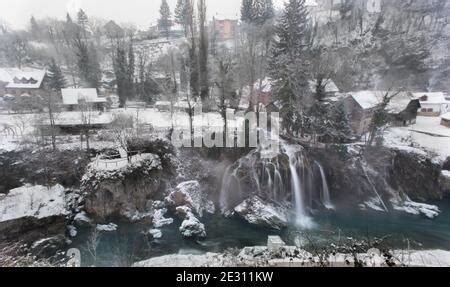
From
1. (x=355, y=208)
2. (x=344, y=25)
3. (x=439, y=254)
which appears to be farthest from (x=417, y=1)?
(x=439, y=254)

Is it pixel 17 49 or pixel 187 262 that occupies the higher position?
pixel 17 49

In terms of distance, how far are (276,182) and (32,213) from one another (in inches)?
504

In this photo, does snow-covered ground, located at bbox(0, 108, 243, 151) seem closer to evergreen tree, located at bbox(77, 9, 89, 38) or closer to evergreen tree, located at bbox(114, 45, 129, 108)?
evergreen tree, located at bbox(114, 45, 129, 108)

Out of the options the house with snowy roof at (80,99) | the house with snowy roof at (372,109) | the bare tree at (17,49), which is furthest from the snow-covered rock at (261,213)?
the bare tree at (17,49)

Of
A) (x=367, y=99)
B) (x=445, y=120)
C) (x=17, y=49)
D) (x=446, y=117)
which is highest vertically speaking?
(x=17, y=49)

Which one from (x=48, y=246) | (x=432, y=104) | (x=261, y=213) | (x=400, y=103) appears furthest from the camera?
(x=432, y=104)

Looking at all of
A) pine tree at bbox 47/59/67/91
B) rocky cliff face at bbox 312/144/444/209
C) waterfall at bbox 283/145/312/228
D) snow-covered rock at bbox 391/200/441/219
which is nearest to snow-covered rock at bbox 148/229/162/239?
waterfall at bbox 283/145/312/228

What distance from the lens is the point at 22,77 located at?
2616 cm

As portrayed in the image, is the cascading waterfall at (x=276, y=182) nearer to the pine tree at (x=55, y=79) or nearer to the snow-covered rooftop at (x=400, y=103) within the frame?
the snow-covered rooftop at (x=400, y=103)

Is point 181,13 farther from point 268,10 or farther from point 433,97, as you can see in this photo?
point 433,97

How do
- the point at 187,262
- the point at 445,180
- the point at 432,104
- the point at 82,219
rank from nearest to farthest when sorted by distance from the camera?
the point at 187,262
the point at 82,219
the point at 445,180
the point at 432,104

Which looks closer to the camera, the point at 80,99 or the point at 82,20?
the point at 80,99

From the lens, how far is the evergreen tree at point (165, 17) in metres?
24.0

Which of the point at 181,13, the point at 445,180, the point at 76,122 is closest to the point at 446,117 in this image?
the point at 445,180
